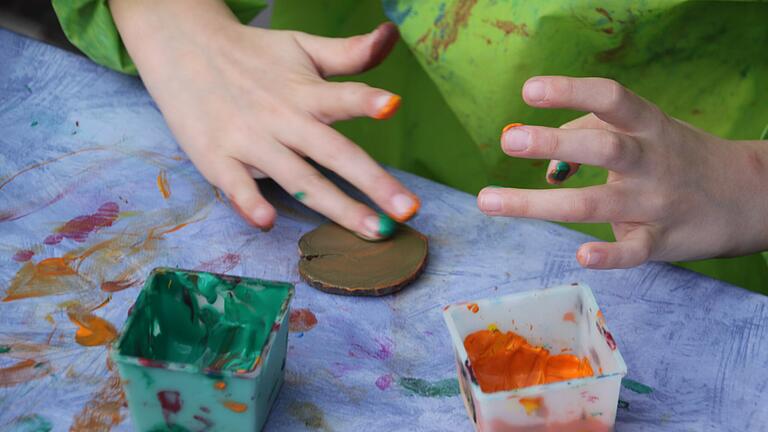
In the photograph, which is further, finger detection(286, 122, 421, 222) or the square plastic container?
finger detection(286, 122, 421, 222)

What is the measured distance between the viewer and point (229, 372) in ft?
1.74

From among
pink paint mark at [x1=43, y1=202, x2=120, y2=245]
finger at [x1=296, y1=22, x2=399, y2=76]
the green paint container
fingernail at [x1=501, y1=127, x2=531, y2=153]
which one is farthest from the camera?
finger at [x1=296, y1=22, x2=399, y2=76]

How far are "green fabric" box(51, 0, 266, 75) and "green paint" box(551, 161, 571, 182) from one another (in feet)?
1.72

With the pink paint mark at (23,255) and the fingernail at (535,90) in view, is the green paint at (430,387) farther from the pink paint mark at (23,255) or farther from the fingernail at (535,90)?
the pink paint mark at (23,255)

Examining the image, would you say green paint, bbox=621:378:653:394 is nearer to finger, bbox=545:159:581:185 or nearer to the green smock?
finger, bbox=545:159:581:185

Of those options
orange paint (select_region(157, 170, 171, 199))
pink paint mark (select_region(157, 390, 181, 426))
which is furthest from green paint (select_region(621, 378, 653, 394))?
orange paint (select_region(157, 170, 171, 199))

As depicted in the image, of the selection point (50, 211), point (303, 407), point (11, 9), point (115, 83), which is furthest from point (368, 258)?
point (11, 9)

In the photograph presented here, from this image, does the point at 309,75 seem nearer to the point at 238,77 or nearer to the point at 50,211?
the point at 238,77

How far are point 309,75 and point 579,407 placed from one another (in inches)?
19.4

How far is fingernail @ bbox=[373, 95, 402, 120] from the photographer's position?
79 centimetres

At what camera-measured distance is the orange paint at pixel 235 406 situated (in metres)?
0.55

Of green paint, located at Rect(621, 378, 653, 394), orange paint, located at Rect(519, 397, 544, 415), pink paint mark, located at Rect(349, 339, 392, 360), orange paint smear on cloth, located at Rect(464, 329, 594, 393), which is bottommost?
pink paint mark, located at Rect(349, 339, 392, 360)

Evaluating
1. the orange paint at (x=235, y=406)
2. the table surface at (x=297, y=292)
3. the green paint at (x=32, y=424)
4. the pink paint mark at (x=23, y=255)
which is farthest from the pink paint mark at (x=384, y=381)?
the pink paint mark at (x=23, y=255)

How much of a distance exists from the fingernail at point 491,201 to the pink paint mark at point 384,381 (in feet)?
0.53
